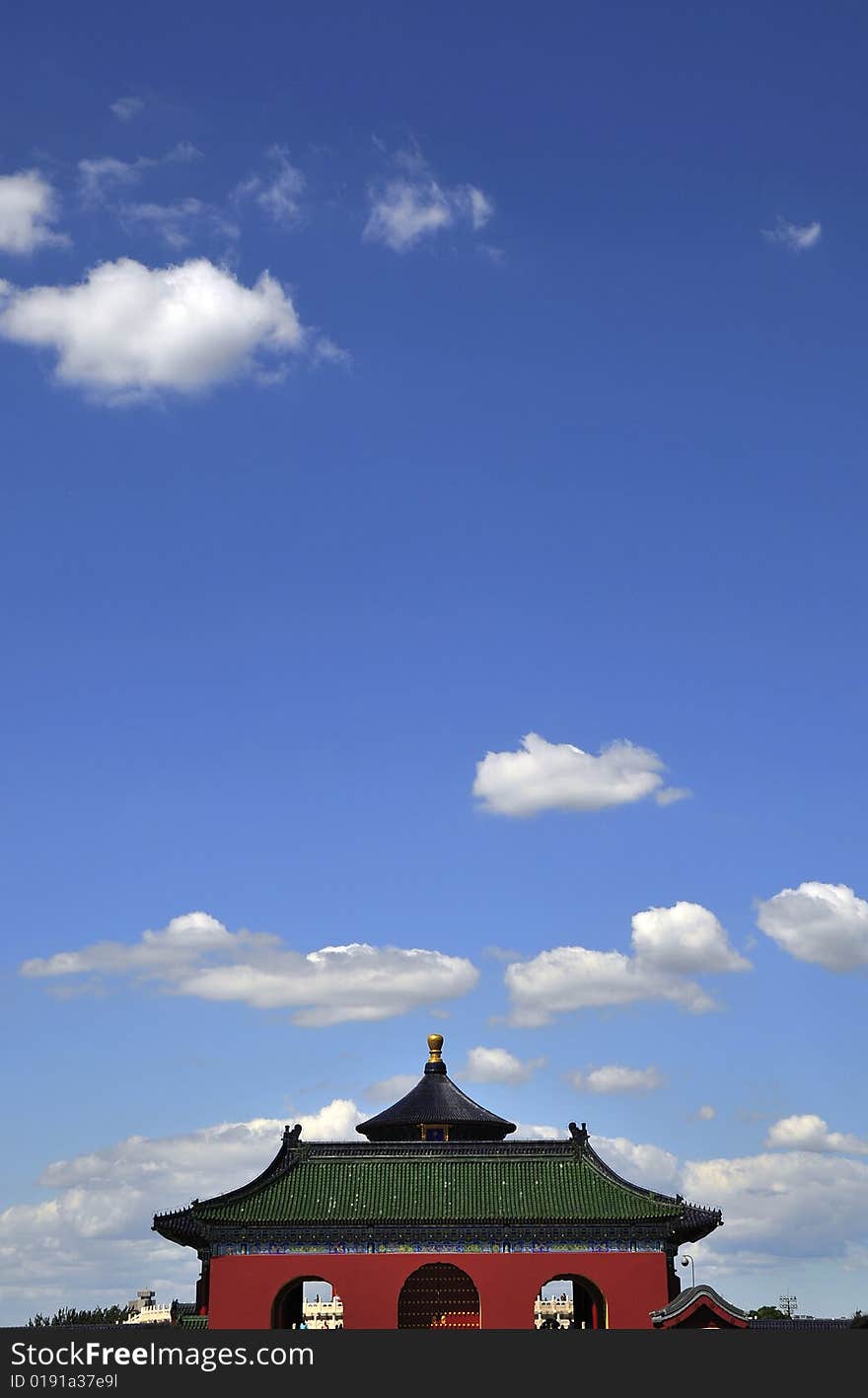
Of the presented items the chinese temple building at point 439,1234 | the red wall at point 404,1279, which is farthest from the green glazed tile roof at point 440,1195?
the red wall at point 404,1279

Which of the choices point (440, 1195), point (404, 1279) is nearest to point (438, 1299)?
point (404, 1279)

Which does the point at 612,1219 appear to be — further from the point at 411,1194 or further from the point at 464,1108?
the point at 464,1108

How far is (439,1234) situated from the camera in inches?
2211

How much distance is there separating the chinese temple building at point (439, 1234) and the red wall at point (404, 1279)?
5 centimetres

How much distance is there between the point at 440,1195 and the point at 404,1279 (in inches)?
135

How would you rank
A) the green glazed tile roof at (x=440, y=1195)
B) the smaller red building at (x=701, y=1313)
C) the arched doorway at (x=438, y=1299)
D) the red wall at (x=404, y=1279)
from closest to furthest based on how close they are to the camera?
the smaller red building at (x=701, y=1313), the red wall at (x=404, y=1279), the green glazed tile roof at (x=440, y=1195), the arched doorway at (x=438, y=1299)

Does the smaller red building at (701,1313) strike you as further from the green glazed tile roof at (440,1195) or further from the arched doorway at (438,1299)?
the arched doorway at (438,1299)

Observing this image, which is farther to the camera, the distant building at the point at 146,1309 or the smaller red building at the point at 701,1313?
the distant building at the point at 146,1309

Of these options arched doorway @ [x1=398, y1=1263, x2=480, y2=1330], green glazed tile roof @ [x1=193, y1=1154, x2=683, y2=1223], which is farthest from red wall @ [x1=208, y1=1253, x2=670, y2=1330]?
arched doorway @ [x1=398, y1=1263, x2=480, y2=1330]

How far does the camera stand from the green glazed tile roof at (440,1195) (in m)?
56.5

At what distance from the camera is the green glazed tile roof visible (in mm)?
56469

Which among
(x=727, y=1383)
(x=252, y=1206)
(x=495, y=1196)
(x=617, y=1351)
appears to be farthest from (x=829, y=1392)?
(x=252, y=1206)

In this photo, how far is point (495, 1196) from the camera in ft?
189

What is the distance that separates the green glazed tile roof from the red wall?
1460 millimetres
